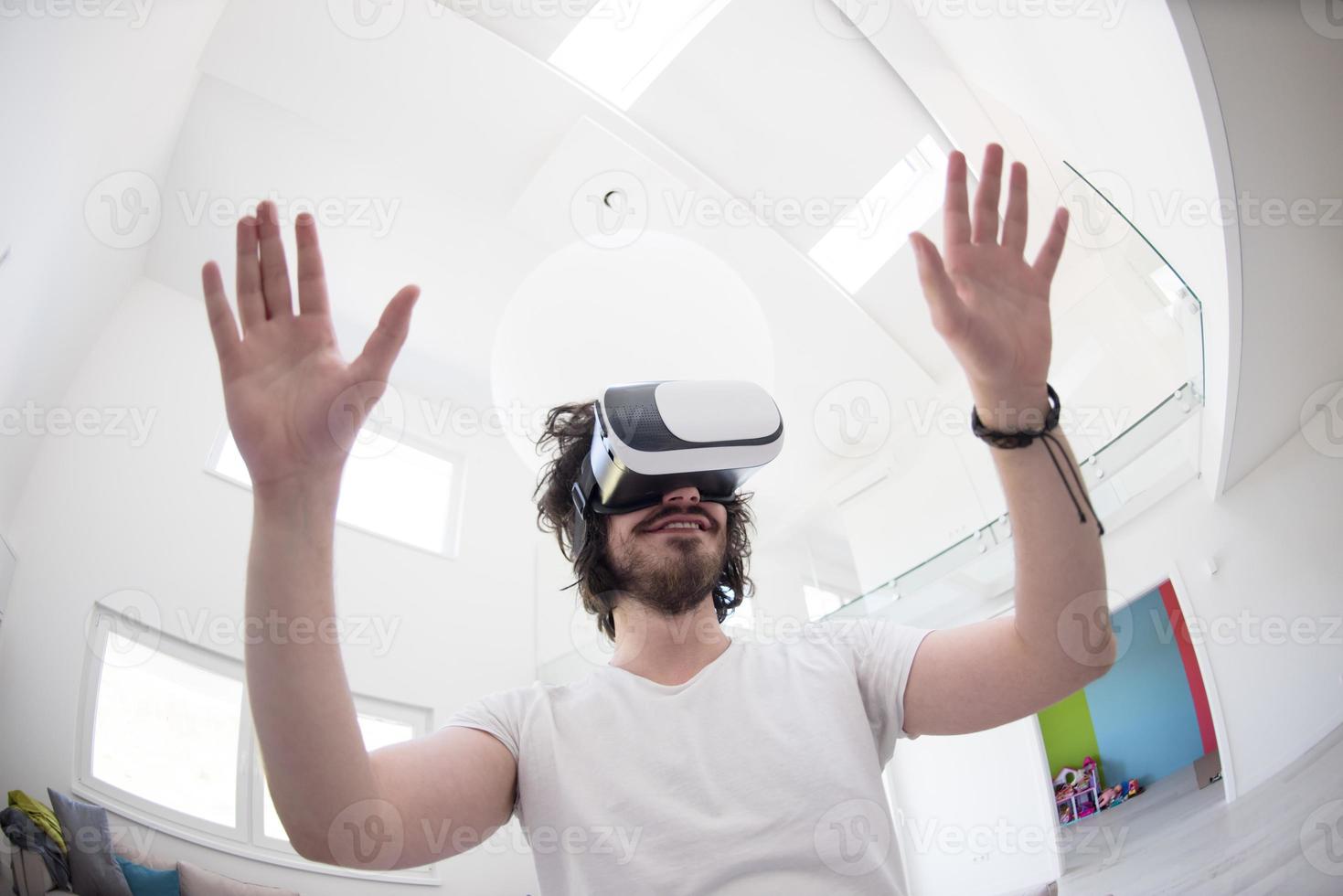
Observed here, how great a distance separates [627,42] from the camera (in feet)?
8.16

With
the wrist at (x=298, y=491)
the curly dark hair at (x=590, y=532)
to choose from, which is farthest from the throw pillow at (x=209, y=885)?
the wrist at (x=298, y=491)

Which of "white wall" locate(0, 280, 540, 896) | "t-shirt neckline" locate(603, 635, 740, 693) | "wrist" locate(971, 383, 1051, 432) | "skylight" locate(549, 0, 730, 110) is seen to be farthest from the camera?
"white wall" locate(0, 280, 540, 896)

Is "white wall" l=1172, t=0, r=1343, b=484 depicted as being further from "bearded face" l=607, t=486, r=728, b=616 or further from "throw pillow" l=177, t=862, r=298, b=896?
"throw pillow" l=177, t=862, r=298, b=896

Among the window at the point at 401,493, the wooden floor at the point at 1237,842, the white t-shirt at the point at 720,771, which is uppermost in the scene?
the window at the point at 401,493

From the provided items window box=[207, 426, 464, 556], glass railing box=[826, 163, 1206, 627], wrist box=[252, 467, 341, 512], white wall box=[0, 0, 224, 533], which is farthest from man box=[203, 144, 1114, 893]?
window box=[207, 426, 464, 556]

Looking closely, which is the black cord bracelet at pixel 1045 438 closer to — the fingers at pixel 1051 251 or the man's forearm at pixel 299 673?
the fingers at pixel 1051 251

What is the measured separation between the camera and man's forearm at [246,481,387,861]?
1.64 ft

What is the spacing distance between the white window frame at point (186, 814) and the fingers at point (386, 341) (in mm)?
2448

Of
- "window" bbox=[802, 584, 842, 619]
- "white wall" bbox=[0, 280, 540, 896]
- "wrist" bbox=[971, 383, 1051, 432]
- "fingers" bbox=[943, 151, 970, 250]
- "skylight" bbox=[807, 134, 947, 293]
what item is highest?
"skylight" bbox=[807, 134, 947, 293]

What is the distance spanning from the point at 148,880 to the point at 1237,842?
299 centimetres

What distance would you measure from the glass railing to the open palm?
1221 millimetres

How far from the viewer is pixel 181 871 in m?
2.46

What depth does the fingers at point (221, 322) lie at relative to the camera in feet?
1.85

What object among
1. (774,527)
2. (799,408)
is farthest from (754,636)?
(799,408)
